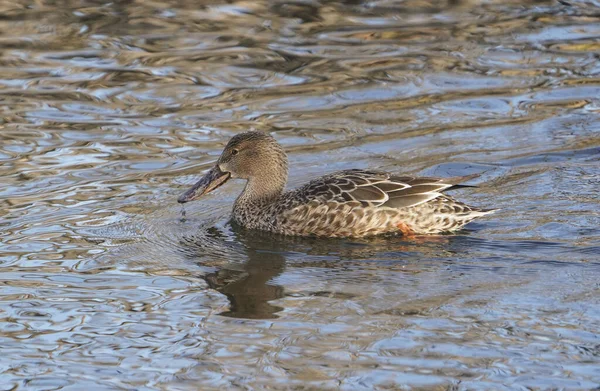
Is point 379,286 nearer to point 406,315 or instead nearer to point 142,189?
point 406,315

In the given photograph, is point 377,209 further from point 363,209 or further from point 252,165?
point 252,165

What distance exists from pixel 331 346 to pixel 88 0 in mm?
10343

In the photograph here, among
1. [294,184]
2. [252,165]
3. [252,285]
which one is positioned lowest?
[294,184]

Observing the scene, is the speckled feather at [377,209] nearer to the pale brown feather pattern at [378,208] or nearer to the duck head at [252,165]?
the pale brown feather pattern at [378,208]

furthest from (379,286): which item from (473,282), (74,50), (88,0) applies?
(88,0)

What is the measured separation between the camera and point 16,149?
Answer: 38.9 ft

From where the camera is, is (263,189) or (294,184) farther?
(294,184)

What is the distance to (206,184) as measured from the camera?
33.6ft

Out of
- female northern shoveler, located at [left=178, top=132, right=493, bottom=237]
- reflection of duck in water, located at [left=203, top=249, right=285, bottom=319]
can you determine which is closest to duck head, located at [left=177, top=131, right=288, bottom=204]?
female northern shoveler, located at [left=178, top=132, right=493, bottom=237]

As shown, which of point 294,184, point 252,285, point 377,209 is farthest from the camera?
point 294,184

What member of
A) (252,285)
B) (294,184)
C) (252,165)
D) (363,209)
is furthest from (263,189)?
(252,285)

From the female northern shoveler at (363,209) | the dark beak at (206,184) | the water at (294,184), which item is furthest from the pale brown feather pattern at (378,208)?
the dark beak at (206,184)

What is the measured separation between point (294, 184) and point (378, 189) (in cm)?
176

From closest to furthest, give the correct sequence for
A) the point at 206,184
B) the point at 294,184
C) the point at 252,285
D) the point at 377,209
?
the point at 252,285 < the point at 377,209 < the point at 206,184 < the point at 294,184
